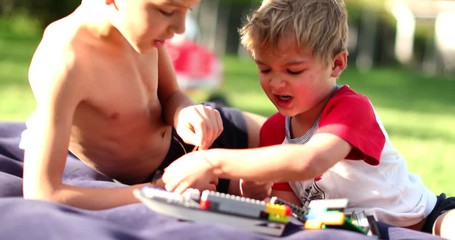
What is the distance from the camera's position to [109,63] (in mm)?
2318

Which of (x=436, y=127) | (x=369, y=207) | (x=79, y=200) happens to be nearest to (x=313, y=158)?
(x=369, y=207)

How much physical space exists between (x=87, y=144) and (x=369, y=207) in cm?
88

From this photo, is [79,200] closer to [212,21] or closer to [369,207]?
[369,207]

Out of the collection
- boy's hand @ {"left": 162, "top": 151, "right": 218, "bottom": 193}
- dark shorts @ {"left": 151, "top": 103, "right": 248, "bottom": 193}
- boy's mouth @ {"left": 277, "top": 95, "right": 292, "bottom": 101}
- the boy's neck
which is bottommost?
dark shorts @ {"left": 151, "top": 103, "right": 248, "bottom": 193}

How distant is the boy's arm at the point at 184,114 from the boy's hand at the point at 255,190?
0.26 metres

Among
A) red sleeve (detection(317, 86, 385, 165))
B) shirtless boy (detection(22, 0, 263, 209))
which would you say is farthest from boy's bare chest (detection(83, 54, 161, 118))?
red sleeve (detection(317, 86, 385, 165))

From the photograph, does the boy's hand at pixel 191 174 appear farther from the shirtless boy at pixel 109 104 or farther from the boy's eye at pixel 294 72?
the boy's eye at pixel 294 72

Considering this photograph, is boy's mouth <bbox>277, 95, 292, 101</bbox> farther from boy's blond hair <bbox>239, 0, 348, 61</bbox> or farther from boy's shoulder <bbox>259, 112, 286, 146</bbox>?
boy's shoulder <bbox>259, 112, 286, 146</bbox>

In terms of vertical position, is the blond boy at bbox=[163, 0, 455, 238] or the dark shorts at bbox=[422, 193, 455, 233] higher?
the blond boy at bbox=[163, 0, 455, 238]

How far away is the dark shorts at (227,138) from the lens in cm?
268

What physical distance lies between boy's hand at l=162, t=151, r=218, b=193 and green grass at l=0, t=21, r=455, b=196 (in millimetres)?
1972

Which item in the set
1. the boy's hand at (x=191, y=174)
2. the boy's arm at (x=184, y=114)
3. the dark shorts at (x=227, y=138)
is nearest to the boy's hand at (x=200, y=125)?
the boy's arm at (x=184, y=114)

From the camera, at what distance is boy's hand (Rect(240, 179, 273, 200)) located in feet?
7.88

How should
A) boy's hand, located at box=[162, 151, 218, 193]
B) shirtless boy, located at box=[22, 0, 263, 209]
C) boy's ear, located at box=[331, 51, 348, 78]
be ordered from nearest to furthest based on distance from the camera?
boy's hand, located at box=[162, 151, 218, 193] → shirtless boy, located at box=[22, 0, 263, 209] → boy's ear, located at box=[331, 51, 348, 78]
